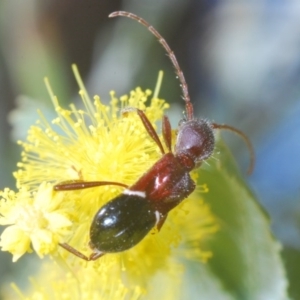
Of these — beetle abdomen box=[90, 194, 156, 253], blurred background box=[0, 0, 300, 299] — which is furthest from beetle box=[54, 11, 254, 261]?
blurred background box=[0, 0, 300, 299]

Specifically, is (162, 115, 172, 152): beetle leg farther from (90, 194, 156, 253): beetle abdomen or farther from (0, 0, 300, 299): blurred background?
(0, 0, 300, 299): blurred background

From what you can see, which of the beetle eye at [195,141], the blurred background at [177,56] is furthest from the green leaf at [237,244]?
the blurred background at [177,56]

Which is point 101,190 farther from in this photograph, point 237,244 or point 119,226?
point 237,244

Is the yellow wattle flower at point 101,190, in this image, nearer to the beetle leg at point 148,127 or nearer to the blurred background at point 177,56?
the beetle leg at point 148,127

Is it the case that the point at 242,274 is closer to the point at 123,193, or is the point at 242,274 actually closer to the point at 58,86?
the point at 123,193

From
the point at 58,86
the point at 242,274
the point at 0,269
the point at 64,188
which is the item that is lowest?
the point at 0,269

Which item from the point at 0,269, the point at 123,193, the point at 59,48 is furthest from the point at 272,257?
the point at 59,48
